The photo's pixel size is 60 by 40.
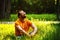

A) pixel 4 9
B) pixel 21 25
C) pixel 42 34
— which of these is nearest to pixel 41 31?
pixel 42 34

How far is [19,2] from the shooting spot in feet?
161

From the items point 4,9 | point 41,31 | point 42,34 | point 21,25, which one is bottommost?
point 4,9

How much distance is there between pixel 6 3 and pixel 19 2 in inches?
955

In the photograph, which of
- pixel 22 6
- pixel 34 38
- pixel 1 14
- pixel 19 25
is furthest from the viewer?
pixel 22 6

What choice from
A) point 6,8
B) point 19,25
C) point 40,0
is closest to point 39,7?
point 40,0

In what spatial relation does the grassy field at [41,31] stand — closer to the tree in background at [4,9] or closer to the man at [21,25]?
the man at [21,25]

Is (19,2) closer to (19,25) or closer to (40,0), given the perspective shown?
(40,0)

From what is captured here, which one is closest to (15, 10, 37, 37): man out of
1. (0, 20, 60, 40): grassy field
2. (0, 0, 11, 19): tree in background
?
(0, 20, 60, 40): grassy field

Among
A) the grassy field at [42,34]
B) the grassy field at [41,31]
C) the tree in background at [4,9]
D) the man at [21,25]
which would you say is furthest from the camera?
the tree in background at [4,9]

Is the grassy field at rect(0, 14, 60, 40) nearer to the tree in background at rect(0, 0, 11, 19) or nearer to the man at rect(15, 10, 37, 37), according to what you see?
the man at rect(15, 10, 37, 37)

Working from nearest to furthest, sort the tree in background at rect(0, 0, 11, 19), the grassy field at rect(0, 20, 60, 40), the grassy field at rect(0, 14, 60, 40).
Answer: the grassy field at rect(0, 20, 60, 40) → the grassy field at rect(0, 14, 60, 40) → the tree in background at rect(0, 0, 11, 19)

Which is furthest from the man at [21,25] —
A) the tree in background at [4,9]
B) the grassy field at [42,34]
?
the tree in background at [4,9]

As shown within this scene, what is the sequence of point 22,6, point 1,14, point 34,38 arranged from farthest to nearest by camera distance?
1. point 22,6
2. point 1,14
3. point 34,38

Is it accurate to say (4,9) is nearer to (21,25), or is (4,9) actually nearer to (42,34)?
(42,34)
